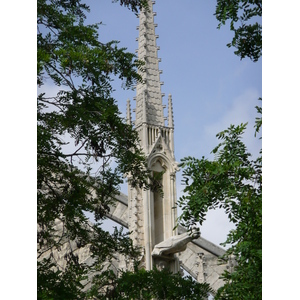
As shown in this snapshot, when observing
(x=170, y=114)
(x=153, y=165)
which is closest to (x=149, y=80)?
(x=170, y=114)

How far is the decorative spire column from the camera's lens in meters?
12.4

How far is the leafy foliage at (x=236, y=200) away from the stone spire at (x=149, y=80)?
19.0ft

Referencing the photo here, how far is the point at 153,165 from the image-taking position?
12.9 m

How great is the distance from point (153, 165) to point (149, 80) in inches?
61.8

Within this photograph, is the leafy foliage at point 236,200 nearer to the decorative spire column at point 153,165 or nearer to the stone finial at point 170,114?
Answer: the decorative spire column at point 153,165

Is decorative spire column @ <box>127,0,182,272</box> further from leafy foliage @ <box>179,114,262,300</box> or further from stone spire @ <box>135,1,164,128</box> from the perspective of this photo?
leafy foliage @ <box>179,114,262,300</box>

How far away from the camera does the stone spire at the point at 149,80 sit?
43.5 ft

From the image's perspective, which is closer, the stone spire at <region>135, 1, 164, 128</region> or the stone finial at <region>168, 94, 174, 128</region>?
the stone spire at <region>135, 1, 164, 128</region>

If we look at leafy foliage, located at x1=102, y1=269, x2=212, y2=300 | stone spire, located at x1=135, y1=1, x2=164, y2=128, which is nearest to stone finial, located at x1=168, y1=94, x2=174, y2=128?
stone spire, located at x1=135, y1=1, x2=164, y2=128

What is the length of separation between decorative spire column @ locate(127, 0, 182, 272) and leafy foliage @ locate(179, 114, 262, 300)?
4.66m
